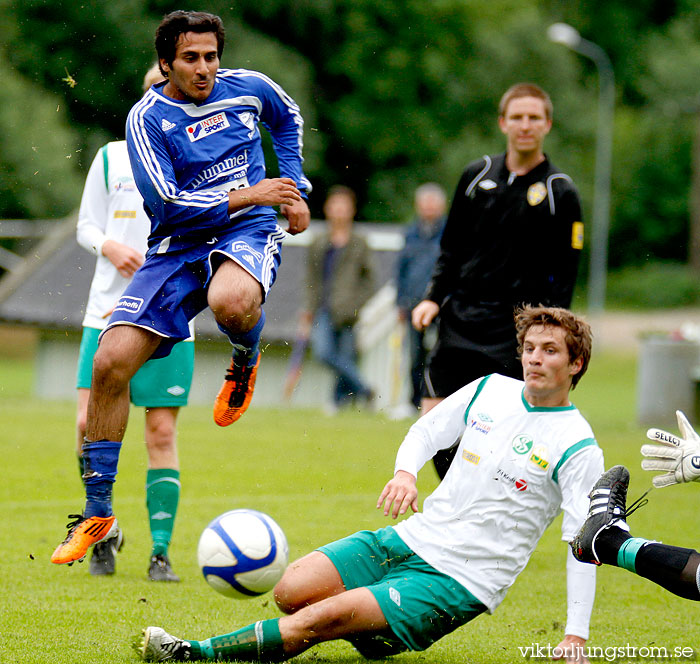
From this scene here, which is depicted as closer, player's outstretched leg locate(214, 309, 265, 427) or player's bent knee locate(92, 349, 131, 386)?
player's bent knee locate(92, 349, 131, 386)

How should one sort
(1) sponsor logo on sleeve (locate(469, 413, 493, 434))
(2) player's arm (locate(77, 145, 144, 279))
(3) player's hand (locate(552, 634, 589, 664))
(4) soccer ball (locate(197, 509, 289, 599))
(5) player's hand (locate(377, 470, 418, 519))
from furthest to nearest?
(2) player's arm (locate(77, 145, 144, 279))
(1) sponsor logo on sleeve (locate(469, 413, 493, 434))
(4) soccer ball (locate(197, 509, 289, 599))
(5) player's hand (locate(377, 470, 418, 519))
(3) player's hand (locate(552, 634, 589, 664))

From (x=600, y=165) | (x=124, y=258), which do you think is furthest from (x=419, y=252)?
(x=600, y=165)

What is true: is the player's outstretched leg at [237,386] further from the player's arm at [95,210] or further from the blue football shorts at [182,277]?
the player's arm at [95,210]

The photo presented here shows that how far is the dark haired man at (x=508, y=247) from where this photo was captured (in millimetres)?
6117

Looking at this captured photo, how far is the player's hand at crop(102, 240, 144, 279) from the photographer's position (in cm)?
599

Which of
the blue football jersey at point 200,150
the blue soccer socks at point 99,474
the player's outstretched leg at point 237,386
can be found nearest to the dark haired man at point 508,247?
the player's outstretched leg at point 237,386

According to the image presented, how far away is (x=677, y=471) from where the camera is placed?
449 centimetres

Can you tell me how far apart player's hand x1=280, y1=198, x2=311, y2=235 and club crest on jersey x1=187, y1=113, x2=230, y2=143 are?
0.50m

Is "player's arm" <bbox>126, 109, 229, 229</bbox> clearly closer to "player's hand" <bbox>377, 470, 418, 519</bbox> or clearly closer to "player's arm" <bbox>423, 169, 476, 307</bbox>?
"player's arm" <bbox>423, 169, 476, 307</bbox>

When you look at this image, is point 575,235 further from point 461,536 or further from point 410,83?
point 410,83

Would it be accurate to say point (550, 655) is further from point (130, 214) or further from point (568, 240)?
point (130, 214)

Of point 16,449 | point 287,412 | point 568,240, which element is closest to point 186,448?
point 16,449

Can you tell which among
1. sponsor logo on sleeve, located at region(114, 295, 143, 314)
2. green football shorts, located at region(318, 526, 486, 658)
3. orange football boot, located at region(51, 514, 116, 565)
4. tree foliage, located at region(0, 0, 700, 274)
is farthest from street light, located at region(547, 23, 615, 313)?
green football shorts, located at region(318, 526, 486, 658)

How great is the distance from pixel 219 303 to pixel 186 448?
5626mm
